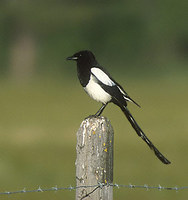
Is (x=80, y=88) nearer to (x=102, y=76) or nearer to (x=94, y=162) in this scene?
(x=102, y=76)

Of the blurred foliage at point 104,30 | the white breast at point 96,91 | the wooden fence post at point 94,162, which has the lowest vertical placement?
the wooden fence post at point 94,162

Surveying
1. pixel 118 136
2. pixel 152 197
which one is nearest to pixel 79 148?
pixel 152 197

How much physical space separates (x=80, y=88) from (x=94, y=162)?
24.9 meters

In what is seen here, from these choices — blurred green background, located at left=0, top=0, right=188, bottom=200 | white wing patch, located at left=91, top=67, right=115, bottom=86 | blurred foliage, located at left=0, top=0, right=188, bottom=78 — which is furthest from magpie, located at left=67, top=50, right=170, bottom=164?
blurred foliage, located at left=0, top=0, right=188, bottom=78

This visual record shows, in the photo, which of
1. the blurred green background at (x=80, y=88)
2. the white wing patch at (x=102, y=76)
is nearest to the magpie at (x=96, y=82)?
the white wing patch at (x=102, y=76)

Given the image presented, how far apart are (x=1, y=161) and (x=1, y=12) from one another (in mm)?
25067

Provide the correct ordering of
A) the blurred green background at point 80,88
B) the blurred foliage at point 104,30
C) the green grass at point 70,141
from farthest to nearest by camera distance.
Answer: the blurred foliage at point 104,30 < the blurred green background at point 80,88 < the green grass at point 70,141

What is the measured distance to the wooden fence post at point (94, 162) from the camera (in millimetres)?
3883

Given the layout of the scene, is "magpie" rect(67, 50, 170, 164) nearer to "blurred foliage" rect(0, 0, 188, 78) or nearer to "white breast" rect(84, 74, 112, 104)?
"white breast" rect(84, 74, 112, 104)

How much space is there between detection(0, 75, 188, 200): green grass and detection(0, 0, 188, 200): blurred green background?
2cm

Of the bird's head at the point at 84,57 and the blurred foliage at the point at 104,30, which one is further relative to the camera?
the blurred foliage at the point at 104,30

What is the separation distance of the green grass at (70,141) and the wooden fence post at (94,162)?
15.6 ft

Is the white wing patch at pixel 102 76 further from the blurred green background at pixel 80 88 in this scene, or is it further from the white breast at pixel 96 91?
the blurred green background at pixel 80 88

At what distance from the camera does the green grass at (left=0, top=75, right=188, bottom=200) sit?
9.88 metres
